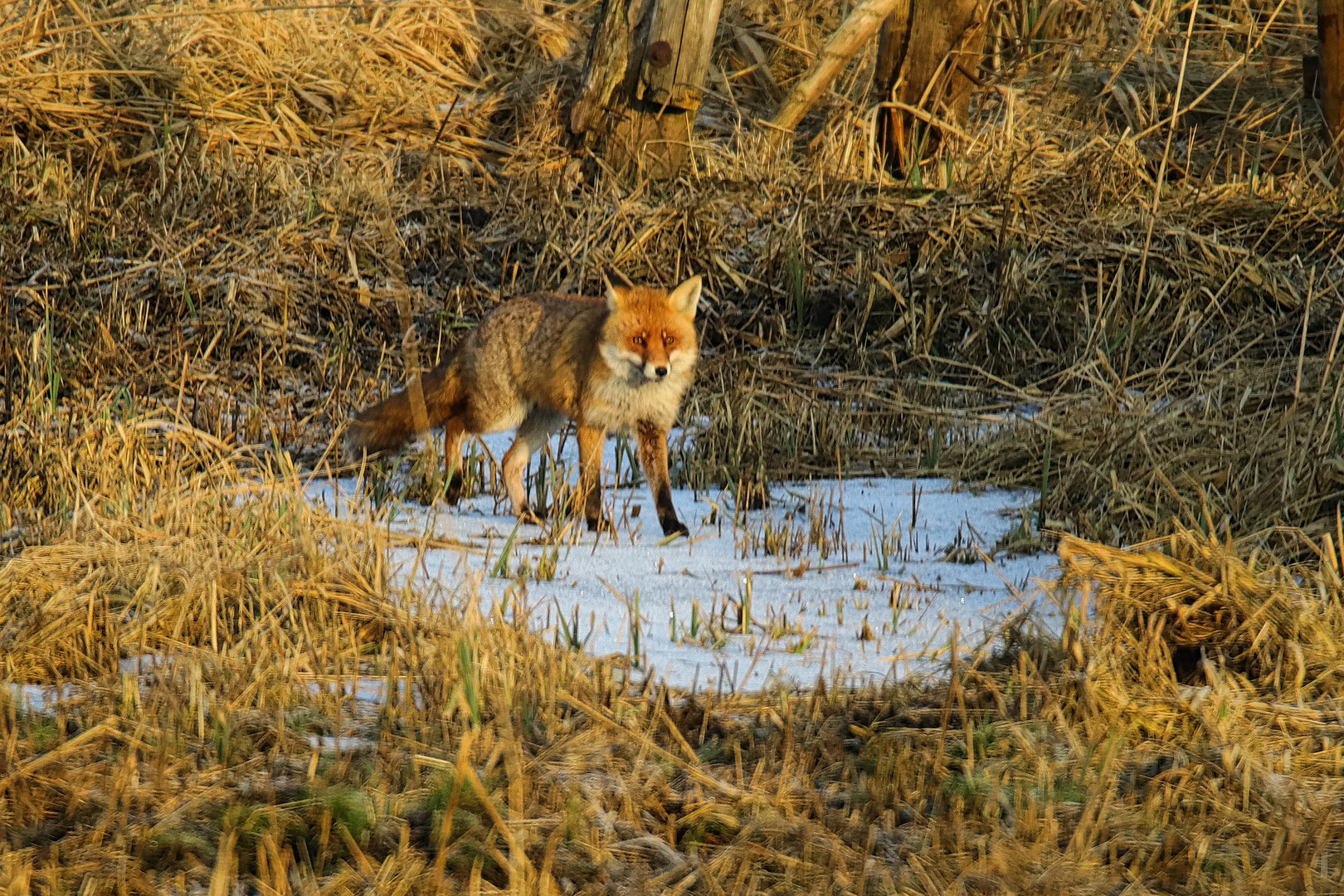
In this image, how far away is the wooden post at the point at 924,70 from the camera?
9156 millimetres

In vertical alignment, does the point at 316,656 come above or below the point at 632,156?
below

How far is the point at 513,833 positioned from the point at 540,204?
6619 millimetres

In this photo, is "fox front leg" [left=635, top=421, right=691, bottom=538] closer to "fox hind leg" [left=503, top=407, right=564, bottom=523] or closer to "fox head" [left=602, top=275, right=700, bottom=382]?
"fox head" [left=602, top=275, right=700, bottom=382]

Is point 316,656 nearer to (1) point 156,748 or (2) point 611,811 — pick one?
(1) point 156,748

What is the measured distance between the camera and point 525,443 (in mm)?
6387

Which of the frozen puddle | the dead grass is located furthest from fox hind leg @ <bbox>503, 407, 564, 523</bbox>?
the dead grass

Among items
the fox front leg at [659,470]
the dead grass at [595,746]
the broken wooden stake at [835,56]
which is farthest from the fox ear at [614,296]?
the broken wooden stake at [835,56]

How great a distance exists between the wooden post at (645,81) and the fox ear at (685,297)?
3.03 metres

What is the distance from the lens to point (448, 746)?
2738 millimetres

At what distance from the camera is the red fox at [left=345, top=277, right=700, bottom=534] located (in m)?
5.72

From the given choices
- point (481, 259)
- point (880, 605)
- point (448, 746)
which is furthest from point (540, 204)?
point (448, 746)

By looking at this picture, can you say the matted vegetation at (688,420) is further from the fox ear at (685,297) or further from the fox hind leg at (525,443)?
the fox hind leg at (525,443)

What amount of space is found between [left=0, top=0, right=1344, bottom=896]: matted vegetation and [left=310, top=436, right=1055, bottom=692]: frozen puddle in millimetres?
232

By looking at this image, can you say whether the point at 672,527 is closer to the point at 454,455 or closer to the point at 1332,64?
the point at 454,455
